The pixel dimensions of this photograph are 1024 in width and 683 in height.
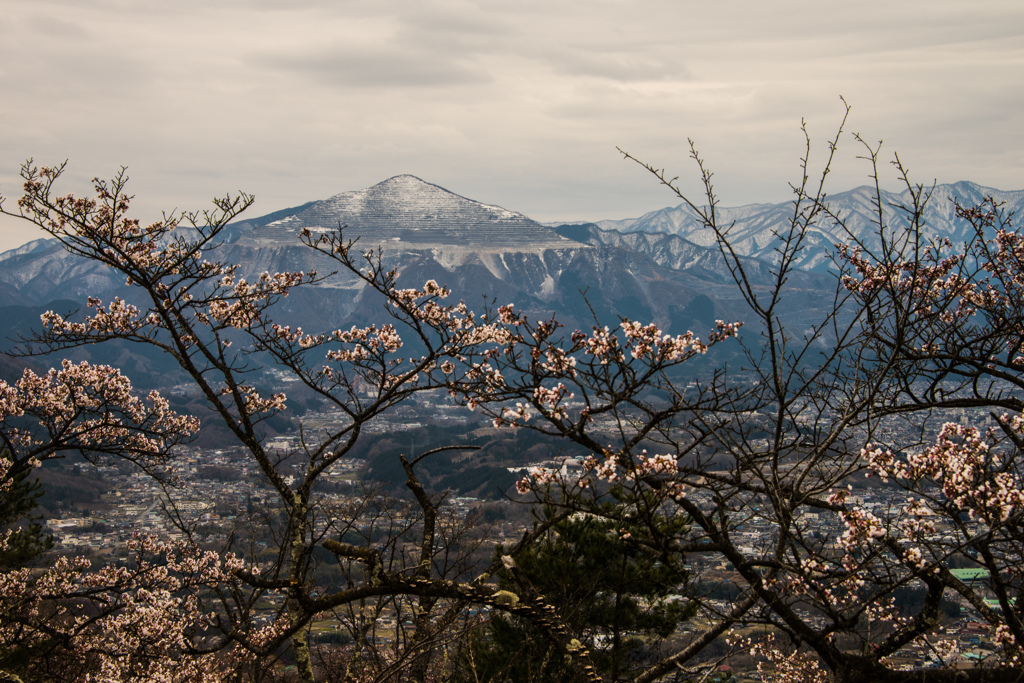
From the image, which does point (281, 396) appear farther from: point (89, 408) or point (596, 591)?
point (596, 591)

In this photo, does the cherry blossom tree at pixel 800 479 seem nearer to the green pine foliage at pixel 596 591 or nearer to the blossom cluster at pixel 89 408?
the green pine foliage at pixel 596 591

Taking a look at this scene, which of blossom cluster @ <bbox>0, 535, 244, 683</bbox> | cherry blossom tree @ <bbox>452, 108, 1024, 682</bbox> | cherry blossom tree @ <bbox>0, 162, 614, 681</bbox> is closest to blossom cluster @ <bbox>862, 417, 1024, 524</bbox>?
cherry blossom tree @ <bbox>452, 108, 1024, 682</bbox>

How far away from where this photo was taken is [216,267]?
9703 mm

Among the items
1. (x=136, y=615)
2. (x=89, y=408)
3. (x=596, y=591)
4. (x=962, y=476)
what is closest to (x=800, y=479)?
(x=962, y=476)

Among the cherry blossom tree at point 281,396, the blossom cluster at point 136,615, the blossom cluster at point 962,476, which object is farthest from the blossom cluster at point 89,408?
the blossom cluster at point 962,476

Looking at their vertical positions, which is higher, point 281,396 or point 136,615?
point 281,396

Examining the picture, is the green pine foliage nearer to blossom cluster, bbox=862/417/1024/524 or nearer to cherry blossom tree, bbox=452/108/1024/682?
cherry blossom tree, bbox=452/108/1024/682

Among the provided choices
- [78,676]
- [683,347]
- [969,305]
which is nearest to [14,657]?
[78,676]

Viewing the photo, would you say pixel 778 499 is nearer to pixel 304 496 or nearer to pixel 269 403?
pixel 304 496

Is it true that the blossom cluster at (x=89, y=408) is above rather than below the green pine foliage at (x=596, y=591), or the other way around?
above

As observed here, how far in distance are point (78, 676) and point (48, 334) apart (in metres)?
5.90

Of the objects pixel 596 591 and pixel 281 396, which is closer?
pixel 281 396

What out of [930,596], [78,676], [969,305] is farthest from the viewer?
[78,676]

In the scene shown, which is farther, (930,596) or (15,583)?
(15,583)
